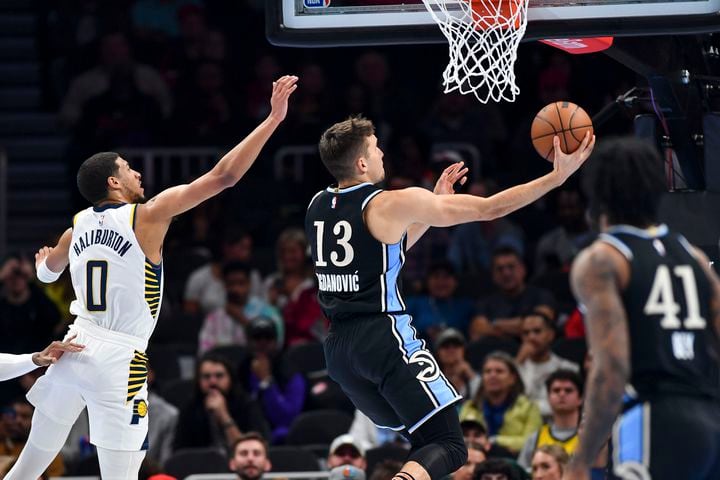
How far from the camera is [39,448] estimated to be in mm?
7199

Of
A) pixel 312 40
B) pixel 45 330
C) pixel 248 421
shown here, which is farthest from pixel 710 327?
pixel 45 330

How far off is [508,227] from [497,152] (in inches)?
82.6

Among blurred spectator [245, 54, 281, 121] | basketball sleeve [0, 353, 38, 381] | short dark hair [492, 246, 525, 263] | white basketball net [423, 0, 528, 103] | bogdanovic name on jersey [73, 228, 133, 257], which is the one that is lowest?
basketball sleeve [0, 353, 38, 381]

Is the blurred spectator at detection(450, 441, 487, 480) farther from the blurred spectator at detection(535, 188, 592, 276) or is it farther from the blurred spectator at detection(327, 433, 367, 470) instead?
the blurred spectator at detection(535, 188, 592, 276)

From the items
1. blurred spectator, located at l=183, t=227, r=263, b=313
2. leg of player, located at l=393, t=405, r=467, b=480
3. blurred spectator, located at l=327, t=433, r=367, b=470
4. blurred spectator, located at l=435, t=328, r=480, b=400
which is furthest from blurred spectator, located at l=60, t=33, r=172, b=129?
leg of player, located at l=393, t=405, r=467, b=480

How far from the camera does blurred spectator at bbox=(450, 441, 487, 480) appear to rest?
31.9 ft

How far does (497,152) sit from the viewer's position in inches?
Result: 631

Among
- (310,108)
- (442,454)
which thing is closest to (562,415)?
Answer: (442,454)

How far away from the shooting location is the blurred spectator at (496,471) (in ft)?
29.7

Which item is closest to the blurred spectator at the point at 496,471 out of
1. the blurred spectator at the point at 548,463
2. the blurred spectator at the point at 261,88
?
the blurred spectator at the point at 548,463

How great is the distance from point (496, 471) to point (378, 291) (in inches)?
96.9

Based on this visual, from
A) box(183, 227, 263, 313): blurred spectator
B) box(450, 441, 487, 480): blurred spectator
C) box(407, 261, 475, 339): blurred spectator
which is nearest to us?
box(450, 441, 487, 480): blurred spectator

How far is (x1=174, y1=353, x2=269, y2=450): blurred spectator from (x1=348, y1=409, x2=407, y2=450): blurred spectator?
0.80 m

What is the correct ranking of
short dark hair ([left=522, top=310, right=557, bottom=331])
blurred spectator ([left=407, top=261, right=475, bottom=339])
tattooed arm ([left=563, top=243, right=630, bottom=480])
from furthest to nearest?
blurred spectator ([left=407, top=261, right=475, bottom=339]), short dark hair ([left=522, top=310, right=557, bottom=331]), tattooed arm ([left=563, top=243, right=630, bottom=480])
